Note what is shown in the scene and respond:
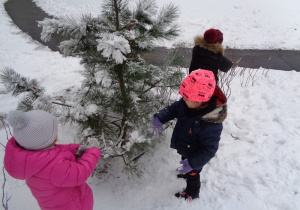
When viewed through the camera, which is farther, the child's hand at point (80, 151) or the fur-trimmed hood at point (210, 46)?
the fur-trimmed hood at point (210, 46)

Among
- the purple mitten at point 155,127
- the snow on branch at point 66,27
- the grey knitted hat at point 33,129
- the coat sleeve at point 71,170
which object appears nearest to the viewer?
the grey knitted hat at point 33,129

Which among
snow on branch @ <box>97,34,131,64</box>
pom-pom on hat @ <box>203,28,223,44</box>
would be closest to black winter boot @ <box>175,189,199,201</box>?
snow on branch @ <box>97,34,131,64</box>

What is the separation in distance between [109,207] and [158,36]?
202cm

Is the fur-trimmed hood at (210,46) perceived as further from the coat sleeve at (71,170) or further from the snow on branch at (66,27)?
the coat sleeve at (71,170)

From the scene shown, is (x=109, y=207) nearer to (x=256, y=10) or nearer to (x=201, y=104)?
(x=201, y=104)

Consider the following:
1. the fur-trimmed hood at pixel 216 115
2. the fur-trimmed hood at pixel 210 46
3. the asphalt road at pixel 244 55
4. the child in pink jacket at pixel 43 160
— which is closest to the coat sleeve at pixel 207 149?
the fur-trimmed hood at pixel 216 115

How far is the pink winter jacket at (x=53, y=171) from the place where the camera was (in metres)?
1.36

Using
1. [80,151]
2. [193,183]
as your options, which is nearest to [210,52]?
[193,183]

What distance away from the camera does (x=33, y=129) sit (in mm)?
1336

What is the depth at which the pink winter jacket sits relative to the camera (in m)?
1.36

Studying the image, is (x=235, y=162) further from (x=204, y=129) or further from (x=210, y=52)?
(x=210, y=52)

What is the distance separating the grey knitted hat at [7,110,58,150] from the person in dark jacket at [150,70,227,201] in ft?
3.57

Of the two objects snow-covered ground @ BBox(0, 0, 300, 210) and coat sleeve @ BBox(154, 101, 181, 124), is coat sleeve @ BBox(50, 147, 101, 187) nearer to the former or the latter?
coat sleeve @ BBox(154, 101, 181, 124)

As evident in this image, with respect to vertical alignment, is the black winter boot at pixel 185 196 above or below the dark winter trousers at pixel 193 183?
below
